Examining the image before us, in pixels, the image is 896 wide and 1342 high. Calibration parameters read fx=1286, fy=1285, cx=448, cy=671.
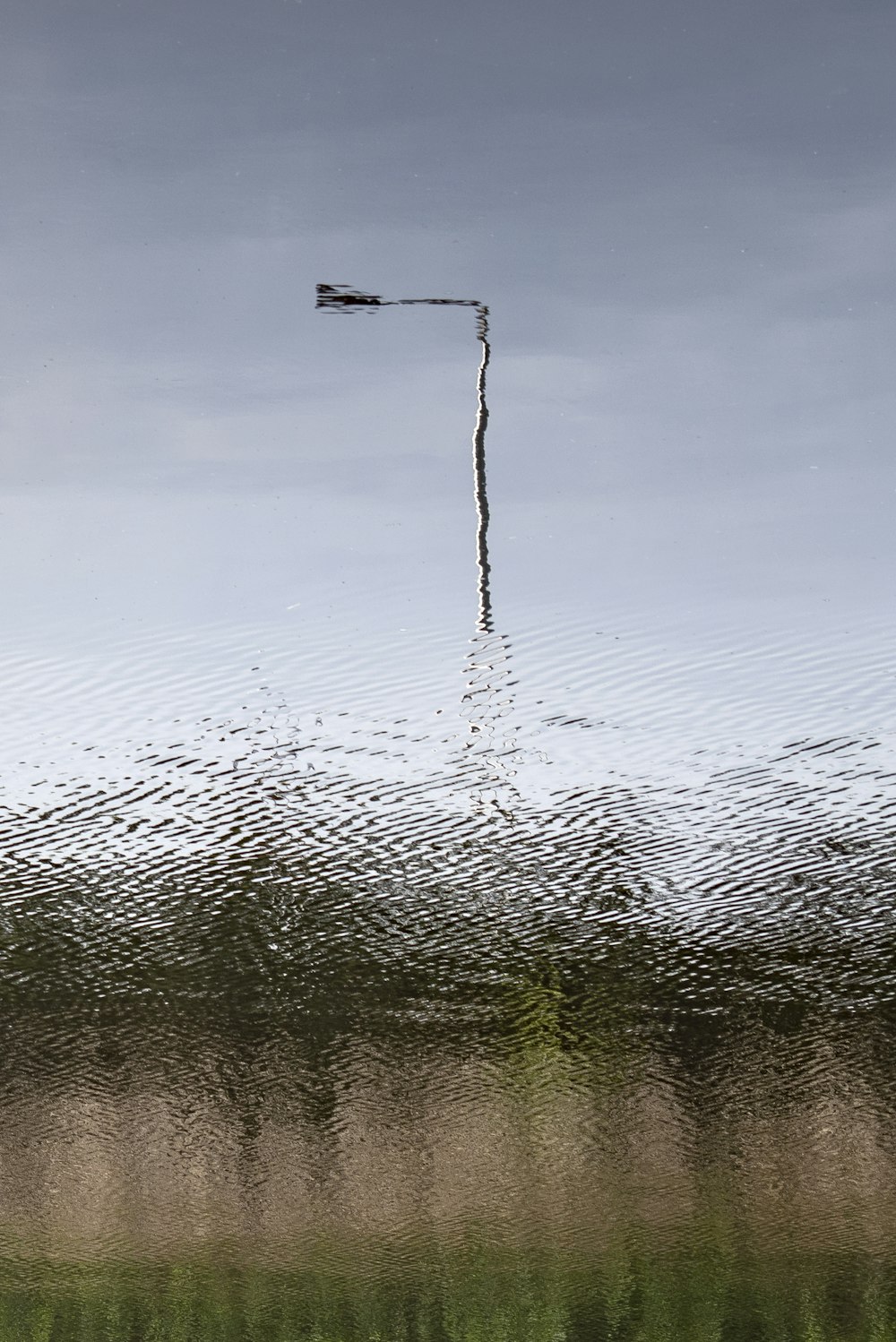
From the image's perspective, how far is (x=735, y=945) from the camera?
3.10 metres

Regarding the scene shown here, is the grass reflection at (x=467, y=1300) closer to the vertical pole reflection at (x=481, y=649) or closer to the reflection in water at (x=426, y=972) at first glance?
the reflection in water at (x=426, y=972)

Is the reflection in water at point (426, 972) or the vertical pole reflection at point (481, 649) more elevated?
the vertical pole reflection at point (481, 649)

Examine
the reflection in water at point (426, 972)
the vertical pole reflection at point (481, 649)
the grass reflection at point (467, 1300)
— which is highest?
the vertical pole reflection at point (481, 649)

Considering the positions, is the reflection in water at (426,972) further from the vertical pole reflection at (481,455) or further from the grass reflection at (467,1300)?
the vertical pole reflection at (481,455)

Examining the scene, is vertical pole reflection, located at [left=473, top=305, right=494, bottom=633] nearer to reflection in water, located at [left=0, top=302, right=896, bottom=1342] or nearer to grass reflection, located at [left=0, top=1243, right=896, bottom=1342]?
reflection in water, located at [left=0, top=302, right=896, bottom=1342]

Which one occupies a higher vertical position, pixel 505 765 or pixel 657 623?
pixel 657 623

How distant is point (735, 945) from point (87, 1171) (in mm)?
1623

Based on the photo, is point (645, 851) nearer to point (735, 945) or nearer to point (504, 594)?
point (735, 945)

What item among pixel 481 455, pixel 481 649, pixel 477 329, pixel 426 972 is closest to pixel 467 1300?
pixel 426 972

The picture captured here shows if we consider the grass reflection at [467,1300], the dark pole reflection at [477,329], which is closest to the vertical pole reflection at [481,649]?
the dark pole reflection at [477,329]

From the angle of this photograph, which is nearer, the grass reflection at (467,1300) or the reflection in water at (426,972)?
the grass reflection at (467,1300)

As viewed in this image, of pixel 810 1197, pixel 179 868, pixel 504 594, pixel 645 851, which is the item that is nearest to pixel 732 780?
pixel 645 851

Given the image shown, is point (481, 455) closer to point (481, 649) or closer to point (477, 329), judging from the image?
point (477, 329)

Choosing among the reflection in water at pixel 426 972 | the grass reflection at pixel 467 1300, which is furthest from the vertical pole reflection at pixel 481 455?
the grass reflection at pixel 467 1300
